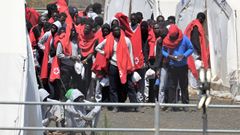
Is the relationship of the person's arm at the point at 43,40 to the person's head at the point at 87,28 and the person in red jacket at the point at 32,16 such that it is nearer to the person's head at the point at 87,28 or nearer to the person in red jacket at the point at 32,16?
the person's head at the point at 87,28

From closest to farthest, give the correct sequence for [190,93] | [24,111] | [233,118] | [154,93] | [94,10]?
1. [24,111]
2. [233,118]
3. [154,93]
4. [190,93]
5. [94,10]

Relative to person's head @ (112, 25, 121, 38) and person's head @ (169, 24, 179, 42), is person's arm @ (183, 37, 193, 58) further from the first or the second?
person's head @ (112, 25, 121, 38)

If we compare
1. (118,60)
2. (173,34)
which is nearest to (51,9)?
(118,60)

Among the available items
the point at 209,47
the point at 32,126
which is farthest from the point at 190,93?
the point at 32,126

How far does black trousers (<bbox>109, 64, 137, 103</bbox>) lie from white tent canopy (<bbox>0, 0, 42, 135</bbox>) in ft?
17.5

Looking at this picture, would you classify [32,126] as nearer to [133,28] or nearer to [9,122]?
[9,122]

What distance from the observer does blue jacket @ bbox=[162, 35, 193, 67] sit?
1742 centimetres

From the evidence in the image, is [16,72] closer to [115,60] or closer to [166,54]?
[115,60]

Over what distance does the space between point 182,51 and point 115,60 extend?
1.18 meters

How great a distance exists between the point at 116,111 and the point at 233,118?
1.98m

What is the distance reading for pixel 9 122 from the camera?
11.6 m

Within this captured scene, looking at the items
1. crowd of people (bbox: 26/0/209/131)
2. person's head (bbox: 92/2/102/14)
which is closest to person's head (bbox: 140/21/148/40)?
crowd of people (bbox: 26/0/209/131)

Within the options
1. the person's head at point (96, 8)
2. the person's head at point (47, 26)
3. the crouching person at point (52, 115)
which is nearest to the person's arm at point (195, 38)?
the person's head at point (47, 26)

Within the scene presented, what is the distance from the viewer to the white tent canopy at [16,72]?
11.6m
